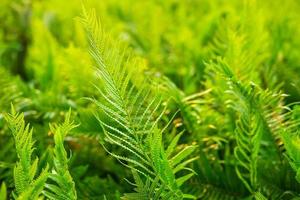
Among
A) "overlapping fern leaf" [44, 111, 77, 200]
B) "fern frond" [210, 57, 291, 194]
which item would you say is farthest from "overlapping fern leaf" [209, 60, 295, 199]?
"overlapping fern leaf" [44, 111, 77, 200]

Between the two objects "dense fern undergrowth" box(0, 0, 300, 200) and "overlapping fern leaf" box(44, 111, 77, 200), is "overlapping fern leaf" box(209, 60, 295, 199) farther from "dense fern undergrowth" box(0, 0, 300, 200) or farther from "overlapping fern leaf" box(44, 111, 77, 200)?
"overlapping fern leaf" box(44, 111, 77, 200)

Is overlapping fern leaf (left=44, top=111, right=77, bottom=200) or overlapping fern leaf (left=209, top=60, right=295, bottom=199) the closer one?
overlapping fern leaf (left=44, top=111, right=77, bottom=200)

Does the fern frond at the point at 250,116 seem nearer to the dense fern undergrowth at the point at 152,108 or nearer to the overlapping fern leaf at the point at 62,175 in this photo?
the dense fern undergrowth at the point at 152,108

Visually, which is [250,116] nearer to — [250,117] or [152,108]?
[250,117]

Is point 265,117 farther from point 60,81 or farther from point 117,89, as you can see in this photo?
point 60,81

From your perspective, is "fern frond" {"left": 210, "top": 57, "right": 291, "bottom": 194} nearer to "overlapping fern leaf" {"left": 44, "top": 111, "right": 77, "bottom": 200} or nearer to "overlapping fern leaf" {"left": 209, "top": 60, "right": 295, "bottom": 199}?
"overlapping fern leaf" {"left": 209, "top": 60, "right": 295, "bottom": 199}

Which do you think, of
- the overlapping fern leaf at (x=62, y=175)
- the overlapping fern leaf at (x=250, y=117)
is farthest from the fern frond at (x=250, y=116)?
the overlapping fern leaf at (x=62, y=175)

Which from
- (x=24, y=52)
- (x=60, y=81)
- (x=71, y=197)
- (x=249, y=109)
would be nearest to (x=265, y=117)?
(x=249, y=109)

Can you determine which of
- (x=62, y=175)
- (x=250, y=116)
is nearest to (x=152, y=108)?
(x=250, y=116)
